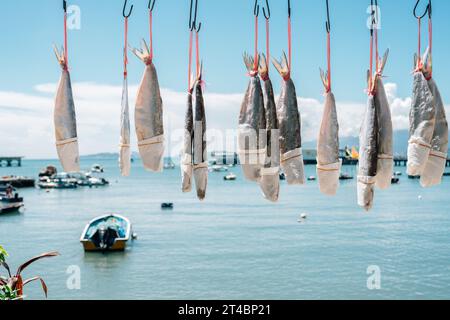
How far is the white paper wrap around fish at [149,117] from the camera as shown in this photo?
4.10m

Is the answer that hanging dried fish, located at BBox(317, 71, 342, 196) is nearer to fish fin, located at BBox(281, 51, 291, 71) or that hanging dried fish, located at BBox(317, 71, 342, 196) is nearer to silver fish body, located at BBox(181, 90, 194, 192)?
fish fin, located at BBox(281, 51, 291, 71)

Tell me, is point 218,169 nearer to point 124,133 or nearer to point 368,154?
point 124,133

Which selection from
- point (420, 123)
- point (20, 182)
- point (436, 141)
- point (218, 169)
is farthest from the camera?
point (218, 169)

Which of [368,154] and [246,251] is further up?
[368,154]

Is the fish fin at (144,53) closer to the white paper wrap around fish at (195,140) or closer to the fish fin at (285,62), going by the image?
the white paper wrap around fish at (195,140)

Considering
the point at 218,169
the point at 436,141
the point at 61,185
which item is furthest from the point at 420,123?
the point at 218,169

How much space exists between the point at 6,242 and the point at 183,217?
18.2 m

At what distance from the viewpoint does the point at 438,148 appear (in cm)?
425

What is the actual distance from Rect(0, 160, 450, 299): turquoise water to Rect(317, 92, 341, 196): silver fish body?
23.8m

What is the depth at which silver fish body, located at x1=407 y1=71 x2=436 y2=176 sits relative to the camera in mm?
4105

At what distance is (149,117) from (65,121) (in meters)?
0.64

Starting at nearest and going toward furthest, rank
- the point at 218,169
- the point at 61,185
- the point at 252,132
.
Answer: the point at 252,132
the point at 61,185
the point at 218,169

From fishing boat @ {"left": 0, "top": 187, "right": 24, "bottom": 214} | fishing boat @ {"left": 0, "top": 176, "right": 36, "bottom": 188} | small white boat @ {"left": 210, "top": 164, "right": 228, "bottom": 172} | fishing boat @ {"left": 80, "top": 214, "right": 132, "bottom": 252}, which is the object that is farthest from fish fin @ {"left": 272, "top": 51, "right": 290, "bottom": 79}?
small white boat @ {"left": 210, "top": 164, "right": 228, "bottom": 172}

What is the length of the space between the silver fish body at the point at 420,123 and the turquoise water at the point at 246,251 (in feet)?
78.1
